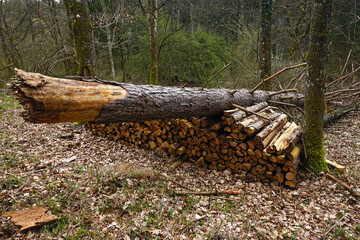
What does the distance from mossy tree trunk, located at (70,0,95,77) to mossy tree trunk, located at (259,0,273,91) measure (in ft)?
20.3

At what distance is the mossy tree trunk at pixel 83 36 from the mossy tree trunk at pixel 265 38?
6.19 metres

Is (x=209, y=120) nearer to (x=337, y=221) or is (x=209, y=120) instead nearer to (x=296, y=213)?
(x=296, y=213)

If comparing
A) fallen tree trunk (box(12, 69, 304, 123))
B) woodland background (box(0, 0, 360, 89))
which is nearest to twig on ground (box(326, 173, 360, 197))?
fallen tree trunk (box(12, 69, 304, 123))

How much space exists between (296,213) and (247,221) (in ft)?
2.50

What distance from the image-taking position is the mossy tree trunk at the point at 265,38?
759 centimetres

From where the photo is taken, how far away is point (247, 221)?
2.68 metres

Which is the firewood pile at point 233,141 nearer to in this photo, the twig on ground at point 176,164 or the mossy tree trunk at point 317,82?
the twig on ground at point 176,164

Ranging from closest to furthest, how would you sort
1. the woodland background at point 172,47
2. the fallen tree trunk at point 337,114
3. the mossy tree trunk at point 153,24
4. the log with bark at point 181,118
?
the log with bark at point 181,118 → the fallen tree trunk at point 337,114 → the mossy tree trunk at point 153,24 → the woodland background at point 172,47

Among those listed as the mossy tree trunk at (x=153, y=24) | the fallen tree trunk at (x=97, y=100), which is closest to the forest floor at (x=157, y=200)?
the fallen tree trunk at (x=97, y=100)

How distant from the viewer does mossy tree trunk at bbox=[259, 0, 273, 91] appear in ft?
24.9

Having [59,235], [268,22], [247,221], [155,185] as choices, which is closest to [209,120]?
[155,185]

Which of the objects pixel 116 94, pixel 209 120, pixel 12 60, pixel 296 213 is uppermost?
pixel 12 60

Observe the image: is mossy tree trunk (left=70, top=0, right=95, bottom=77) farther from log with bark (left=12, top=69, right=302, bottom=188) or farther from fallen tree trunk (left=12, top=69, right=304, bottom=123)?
fallen tree trunk (left=12, top=69, right=304, bottom=123)

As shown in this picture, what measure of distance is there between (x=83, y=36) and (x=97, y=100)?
4.13 metres
